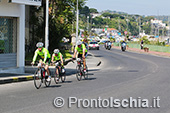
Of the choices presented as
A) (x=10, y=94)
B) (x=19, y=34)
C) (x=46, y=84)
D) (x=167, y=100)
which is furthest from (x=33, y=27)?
(x=167, y=100)

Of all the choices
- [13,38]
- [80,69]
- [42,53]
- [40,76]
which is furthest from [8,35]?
[40,76]

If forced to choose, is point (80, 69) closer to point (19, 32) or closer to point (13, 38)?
point (19, 32)

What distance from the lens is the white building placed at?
1889cm

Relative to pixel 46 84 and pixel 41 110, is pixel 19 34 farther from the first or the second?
pixel 41 110

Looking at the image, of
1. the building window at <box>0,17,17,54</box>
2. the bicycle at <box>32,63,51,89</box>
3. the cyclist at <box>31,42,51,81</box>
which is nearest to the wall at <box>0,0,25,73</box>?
the building window at <box>0,17,17,54</box>

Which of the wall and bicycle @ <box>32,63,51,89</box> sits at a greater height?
the wall

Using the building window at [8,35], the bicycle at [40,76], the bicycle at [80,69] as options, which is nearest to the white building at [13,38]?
the building window at [8,35]

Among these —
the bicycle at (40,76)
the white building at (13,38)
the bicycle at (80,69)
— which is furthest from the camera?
the white building at (13,38)

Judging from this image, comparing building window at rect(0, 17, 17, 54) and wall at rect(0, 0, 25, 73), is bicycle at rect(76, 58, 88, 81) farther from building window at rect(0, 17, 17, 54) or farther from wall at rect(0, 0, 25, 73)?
building window at rect(0, 17, 17, 54)

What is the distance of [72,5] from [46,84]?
29870mm

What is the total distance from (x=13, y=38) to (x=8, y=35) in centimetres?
36

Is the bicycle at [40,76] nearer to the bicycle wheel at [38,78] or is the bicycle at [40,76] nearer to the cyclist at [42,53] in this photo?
the bicycle wheel at [38,78]

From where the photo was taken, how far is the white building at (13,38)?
62.0ft

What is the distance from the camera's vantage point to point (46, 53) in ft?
45.4
